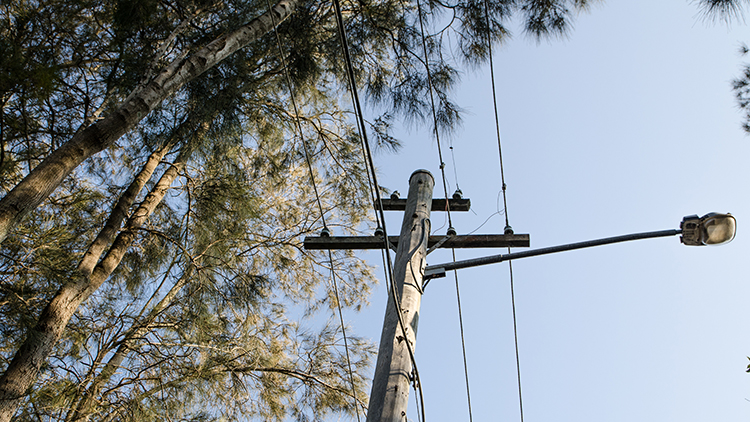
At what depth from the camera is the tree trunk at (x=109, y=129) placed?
3.12 metres

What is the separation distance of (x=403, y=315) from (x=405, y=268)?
13.8 inches

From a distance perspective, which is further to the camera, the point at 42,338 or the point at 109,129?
the point at 42,338

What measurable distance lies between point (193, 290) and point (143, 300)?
865 millimetres

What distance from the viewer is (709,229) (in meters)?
3.45

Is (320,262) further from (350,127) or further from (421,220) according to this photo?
(421,220)

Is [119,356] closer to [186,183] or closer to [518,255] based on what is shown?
[186,183]

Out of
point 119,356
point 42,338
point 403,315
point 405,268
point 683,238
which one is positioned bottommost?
point 403,315

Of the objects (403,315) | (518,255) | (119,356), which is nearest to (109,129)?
(403,315)

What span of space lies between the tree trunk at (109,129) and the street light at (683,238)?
73.4 inches

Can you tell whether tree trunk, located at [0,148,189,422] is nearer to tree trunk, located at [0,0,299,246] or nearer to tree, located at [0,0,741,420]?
tree, located at [0,0,741,420]

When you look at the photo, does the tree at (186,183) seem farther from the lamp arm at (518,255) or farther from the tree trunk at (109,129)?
the lamp arm at (518,255)

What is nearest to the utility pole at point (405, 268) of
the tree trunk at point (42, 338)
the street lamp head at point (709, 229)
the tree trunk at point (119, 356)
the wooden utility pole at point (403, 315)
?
the wooden utility pole at point (403, 315)

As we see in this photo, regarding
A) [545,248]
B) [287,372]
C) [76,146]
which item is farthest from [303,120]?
[545,248]

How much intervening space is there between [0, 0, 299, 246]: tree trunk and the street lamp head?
291 cm
